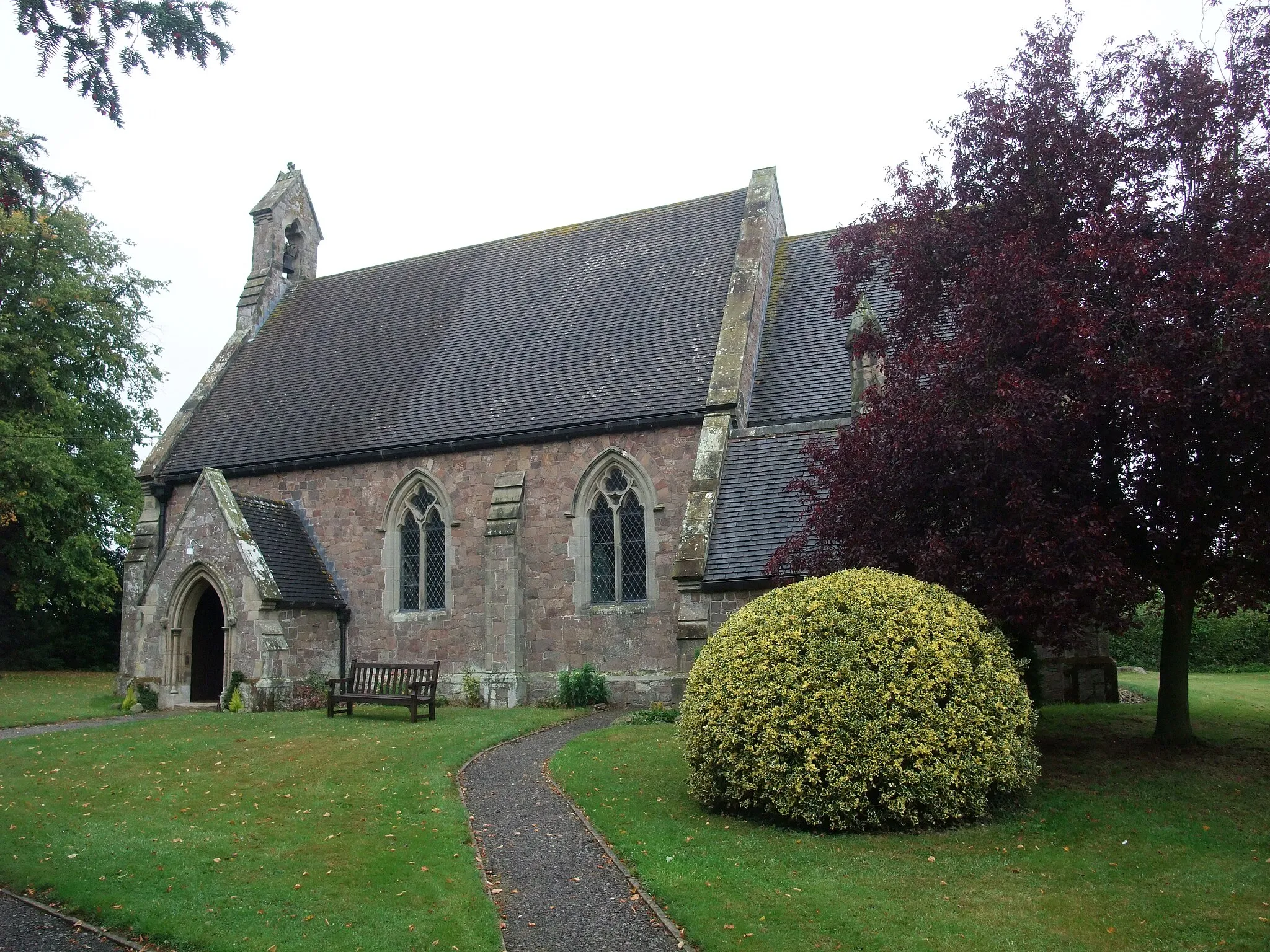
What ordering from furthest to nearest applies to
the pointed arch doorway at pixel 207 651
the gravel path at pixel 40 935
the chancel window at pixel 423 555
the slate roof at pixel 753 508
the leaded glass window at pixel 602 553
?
the pointed arch doorway at pixel 207 651
the chancel window at pixel 423 555
the leaded glass window at pixel 602 553
the slate roof at pixel 753 508
the gravel path at pixel 40 935

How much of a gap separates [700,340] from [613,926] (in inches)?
595

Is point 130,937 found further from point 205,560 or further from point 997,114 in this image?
point 205,560

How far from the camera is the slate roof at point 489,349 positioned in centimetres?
2098

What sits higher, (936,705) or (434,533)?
(434,533)

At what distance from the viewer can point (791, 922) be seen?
698cm

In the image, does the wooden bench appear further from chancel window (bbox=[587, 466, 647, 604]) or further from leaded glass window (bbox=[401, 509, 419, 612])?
chancel window (bbox=[587, 466, 647, 604])

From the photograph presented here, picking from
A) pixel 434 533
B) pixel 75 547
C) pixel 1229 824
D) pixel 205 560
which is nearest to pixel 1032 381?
pixel 1229 824

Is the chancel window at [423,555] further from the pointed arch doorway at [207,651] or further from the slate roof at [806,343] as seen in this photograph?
the slate roof at [806,343]

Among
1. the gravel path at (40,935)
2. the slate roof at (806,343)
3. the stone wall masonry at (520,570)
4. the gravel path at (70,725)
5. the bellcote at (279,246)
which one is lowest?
the gravel path at (40,935)

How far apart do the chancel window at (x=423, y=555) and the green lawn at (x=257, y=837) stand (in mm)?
6379

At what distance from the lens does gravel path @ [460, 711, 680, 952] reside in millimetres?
6824

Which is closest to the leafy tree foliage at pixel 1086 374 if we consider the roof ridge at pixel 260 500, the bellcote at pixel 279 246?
the roof ridge at pixel 260 500

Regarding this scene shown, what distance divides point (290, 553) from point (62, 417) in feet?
47.0

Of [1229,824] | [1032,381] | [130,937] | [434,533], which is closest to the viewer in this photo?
[130,937]
